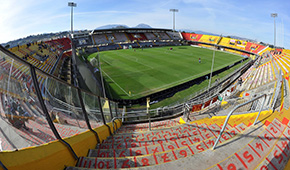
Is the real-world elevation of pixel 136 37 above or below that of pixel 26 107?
above

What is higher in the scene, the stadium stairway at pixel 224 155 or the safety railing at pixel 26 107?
the safety railing at pixel 26 107

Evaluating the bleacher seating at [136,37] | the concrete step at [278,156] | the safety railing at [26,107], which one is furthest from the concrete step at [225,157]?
the bleacher seating at [136,37]

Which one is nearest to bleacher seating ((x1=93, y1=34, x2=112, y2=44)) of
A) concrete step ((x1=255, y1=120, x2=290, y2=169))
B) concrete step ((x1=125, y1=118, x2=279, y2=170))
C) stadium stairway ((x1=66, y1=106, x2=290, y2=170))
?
stadium stairway ((x1=66, y1=106, x2=290, y2=170))

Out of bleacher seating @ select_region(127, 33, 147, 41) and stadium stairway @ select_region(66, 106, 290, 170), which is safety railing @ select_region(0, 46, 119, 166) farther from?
bleacher seating @ select_region(127, 33, 147, 41)

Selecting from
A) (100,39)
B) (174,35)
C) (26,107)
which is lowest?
(26,107)

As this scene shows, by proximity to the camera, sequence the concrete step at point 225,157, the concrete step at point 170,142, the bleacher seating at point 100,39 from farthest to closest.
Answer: the bleacher seating at point 100,39
the concrete step at point 170,142
the concrete step at point 225,157

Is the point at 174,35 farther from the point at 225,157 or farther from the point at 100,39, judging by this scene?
the point at 225,157

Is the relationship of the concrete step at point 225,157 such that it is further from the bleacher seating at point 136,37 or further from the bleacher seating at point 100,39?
the bleacher seating at point 136,37

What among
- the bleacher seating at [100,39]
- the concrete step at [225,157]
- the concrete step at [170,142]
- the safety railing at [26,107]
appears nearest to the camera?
the safety railing at [26,107]

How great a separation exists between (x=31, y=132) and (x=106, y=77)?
20.7m

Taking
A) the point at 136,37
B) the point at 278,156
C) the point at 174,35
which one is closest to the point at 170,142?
the point at 278,156

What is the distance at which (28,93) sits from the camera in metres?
2.32

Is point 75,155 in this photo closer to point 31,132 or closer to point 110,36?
point 31,132

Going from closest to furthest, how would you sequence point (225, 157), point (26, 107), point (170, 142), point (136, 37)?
point (26, 107), point (225, 157), point (170, 142), point (136, 37)
